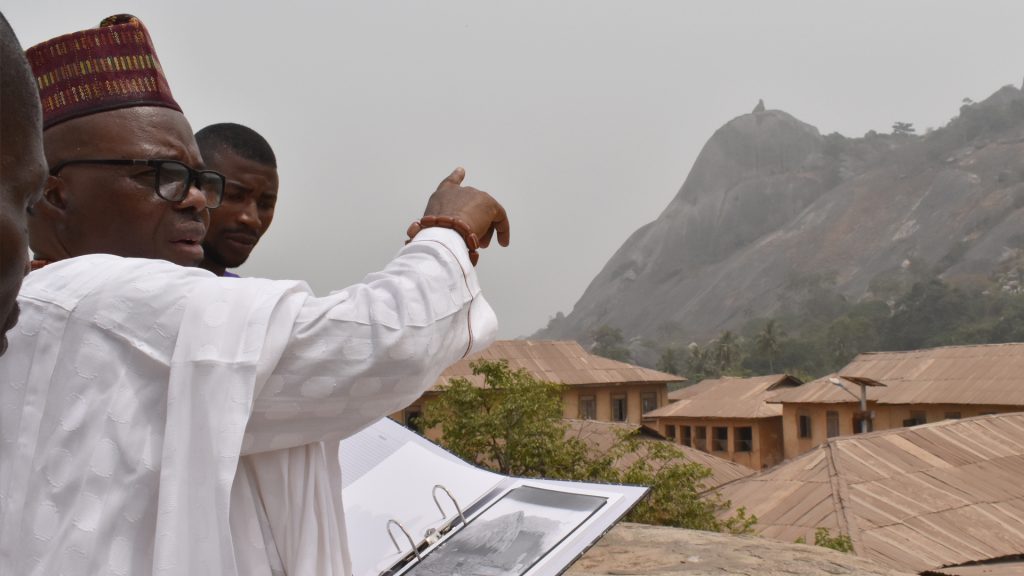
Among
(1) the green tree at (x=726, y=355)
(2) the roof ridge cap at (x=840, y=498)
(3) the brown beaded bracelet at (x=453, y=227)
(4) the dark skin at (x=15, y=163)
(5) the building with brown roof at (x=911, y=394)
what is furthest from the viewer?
(1) the green tree at (x=726, y=355)

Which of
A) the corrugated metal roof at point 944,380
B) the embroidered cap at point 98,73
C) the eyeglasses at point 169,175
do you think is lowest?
the corrugated metal roof at point 944,380

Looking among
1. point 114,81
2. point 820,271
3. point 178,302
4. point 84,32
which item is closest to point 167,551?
point 178,302

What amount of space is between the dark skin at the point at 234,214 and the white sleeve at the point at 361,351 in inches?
53.9

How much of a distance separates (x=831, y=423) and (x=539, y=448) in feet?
60.7

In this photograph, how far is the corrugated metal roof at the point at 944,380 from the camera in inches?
977

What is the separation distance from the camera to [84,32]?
1794mm

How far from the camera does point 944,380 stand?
26453 millimetres

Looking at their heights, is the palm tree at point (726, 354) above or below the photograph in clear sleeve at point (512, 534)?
below

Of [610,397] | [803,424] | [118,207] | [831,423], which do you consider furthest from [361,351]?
[610,397]

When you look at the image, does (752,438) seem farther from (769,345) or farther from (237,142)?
(237,142)

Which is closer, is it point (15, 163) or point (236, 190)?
point (15, 163)

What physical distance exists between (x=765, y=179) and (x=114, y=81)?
359 feet

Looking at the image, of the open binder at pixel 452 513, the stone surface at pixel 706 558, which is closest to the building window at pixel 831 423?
the stone surface at pixel 706 558

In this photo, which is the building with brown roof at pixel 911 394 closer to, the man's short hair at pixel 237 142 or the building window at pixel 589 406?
the building window at pixel 589 406
